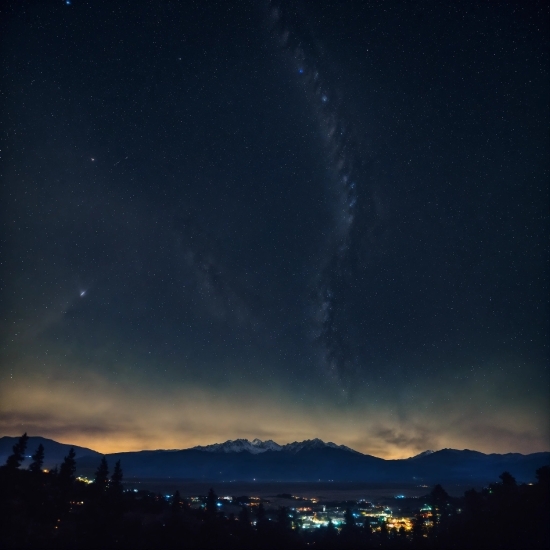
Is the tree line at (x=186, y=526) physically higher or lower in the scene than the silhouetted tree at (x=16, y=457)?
lower

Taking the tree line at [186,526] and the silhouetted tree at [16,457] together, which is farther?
the silhouetted tree at [16,457]

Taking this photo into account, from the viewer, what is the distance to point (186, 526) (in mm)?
52875

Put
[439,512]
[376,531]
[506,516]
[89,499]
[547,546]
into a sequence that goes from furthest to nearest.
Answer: [439,512]
[376,531]
[89,499]
[506,516]
[547,546]

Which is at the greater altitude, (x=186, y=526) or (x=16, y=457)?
(x=16, y=457)

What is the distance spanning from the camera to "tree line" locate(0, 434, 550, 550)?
132ft

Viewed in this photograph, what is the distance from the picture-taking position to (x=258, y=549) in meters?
49.2

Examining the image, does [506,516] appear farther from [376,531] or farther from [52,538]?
[52,538]

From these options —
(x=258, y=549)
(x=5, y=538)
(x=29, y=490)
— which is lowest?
(x=258, y=549)

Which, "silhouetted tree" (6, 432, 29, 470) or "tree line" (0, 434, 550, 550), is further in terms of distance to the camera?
"silhouetted tree" (6, 432, 29, 470)

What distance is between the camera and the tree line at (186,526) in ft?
132

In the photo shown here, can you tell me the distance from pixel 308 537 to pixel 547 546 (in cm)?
Answer: 3461

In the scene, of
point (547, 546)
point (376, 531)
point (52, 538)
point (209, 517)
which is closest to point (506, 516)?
point (547, 546)

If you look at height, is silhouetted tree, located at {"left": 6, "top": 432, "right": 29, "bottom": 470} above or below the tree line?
above

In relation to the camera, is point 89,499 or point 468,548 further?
point 89,499
